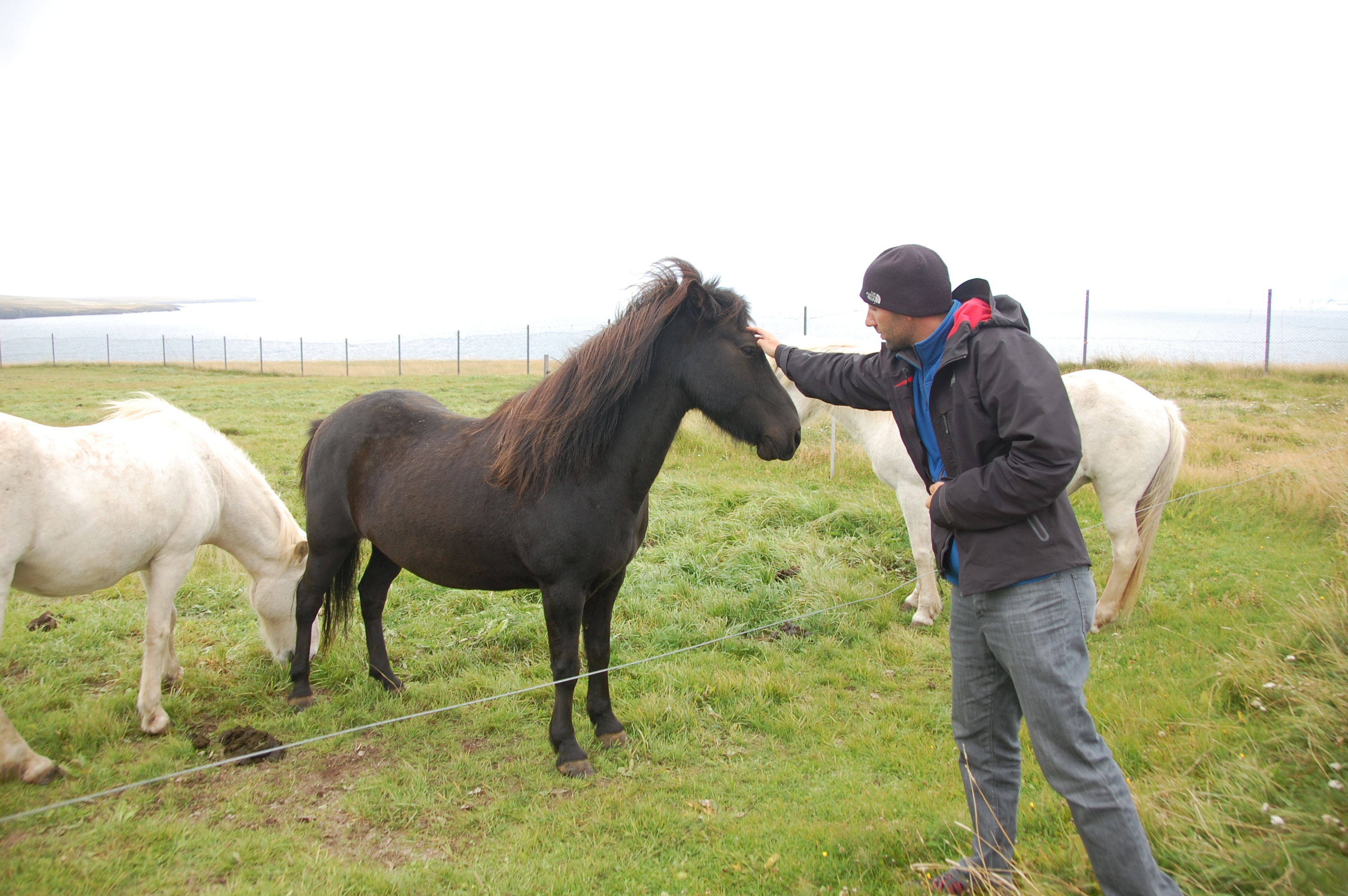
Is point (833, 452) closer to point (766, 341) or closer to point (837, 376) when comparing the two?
point (766, 341)

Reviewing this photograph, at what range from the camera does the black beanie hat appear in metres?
2.48

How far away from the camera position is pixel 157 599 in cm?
417

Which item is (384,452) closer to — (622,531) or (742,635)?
(622,531)

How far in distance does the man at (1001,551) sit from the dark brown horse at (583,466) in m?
0.98

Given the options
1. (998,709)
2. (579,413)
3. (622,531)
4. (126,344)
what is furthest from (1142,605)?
(126,344)

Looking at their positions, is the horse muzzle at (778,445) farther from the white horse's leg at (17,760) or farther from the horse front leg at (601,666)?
the white horse's leg at (17,760)

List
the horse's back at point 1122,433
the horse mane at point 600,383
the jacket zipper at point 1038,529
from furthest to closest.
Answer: the horse's back at point 1122,433
the horse mane at point 600,383
the jacket zipper at point 1038,529

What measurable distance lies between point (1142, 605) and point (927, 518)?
5.66 ft

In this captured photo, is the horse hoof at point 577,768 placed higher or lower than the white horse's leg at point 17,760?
lower

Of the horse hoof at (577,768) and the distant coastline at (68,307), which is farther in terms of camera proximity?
the distant coastline at (68,307)

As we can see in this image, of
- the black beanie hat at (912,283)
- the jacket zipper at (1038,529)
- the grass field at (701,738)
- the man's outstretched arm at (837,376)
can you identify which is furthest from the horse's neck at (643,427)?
the jacket zipper at (1038,529)

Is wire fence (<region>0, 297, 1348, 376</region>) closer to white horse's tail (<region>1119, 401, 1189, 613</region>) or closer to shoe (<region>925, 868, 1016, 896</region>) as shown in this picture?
white horse's tail (<region>1119, 401, 1189, 613</region>)

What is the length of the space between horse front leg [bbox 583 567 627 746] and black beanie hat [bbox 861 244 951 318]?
7.28ft

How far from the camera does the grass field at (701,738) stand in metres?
2.94
